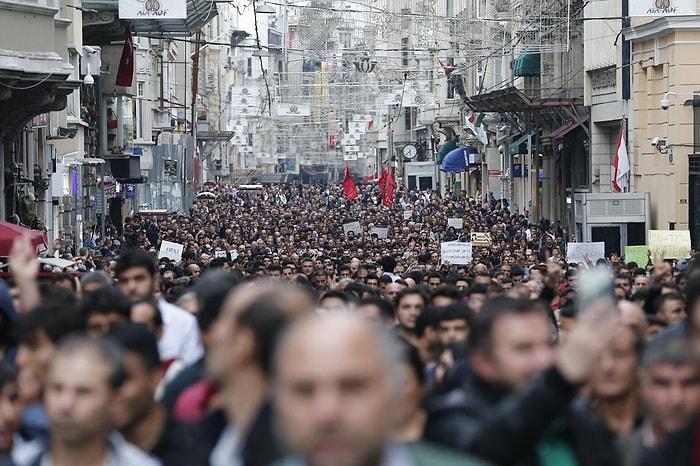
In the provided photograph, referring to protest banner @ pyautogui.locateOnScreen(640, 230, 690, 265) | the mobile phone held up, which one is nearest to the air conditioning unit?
protest banner @ pyautogui.locateOnScreen(640, 230, 690, 265)

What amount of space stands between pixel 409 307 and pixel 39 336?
347cm

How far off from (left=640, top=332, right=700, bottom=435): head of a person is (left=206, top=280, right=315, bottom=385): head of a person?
1.14 m

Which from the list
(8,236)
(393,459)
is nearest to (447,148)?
(8,236)

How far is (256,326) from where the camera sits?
204 inches

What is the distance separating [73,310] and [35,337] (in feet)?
1.01

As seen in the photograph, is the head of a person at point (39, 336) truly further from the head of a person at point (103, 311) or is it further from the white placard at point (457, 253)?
the white placard at point (457, 253)

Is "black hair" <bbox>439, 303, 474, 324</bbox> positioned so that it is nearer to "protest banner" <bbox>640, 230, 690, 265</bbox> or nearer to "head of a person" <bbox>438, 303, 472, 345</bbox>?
"head of a person" <bbox>438, 303, 472, 345</bbox>

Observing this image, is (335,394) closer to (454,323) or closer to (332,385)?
(332,385)

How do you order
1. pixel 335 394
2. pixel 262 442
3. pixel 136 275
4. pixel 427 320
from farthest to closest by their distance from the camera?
1. pixel 136 275
2. pixel 427 320
3. pixel 262 442
4. pixel 335 394

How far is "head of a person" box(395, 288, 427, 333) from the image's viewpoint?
9930 millimetres

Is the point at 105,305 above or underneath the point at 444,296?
above

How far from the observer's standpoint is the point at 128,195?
57.0 metres

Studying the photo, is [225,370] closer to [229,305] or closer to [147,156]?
[229,305]

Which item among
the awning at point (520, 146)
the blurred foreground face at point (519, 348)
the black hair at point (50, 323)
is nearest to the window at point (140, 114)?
the awning at point (520, 146)
